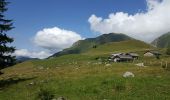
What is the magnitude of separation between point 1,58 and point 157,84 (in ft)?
Result: 77.7

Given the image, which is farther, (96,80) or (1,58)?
(1,58)

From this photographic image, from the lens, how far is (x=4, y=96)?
131 ft

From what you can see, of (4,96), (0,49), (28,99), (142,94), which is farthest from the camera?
(0,49)

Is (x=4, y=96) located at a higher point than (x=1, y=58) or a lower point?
lower

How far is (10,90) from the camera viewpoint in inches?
1727

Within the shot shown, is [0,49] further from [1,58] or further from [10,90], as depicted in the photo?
[10,90]

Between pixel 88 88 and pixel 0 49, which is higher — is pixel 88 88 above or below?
below

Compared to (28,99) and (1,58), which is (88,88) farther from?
(1,58)

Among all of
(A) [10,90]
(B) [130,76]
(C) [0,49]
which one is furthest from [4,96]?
(B) [130,76]

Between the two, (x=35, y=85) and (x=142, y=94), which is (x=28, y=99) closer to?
(x=35, y=85)

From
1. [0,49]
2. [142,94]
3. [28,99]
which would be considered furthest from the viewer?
[0,49]

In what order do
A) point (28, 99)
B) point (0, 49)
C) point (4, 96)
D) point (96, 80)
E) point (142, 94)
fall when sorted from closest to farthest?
point (142, 94) < point (28, 99) < point (4, 96) < point (96, 80) < point (0, 49)

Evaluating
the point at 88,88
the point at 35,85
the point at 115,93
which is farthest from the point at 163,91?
the point at 35,85

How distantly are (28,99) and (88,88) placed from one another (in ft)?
22.0
